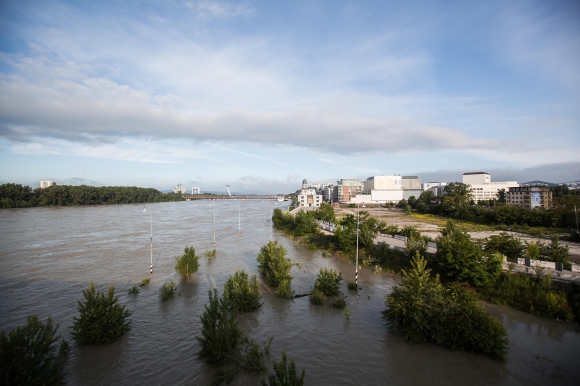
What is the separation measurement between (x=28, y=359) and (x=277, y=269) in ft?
40.2

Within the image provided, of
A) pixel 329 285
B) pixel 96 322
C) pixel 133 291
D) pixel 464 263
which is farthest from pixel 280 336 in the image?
pixel 464 263

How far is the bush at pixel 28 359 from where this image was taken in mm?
7988

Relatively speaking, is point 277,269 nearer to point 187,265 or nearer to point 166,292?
point 166,292

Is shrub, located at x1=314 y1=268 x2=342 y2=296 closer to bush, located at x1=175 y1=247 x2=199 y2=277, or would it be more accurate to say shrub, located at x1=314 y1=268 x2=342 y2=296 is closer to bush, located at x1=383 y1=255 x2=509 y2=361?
bush, located at x1=383 y1=255 x2=509 y2=361

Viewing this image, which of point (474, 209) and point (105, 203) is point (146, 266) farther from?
point (105, 203)

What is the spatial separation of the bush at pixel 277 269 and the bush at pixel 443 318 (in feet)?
20.7

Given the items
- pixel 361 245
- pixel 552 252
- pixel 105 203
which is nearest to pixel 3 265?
pixel 361 245

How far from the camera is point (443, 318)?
11586 mm

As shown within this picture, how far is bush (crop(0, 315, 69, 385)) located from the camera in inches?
314

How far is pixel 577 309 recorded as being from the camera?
1362 cm

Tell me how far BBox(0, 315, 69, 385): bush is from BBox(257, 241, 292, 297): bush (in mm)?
10431

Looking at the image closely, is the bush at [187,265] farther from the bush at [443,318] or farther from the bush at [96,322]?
the bush at [443,318]

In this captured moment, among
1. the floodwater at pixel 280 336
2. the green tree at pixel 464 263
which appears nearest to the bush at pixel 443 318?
the floodwater at pixel 280 336

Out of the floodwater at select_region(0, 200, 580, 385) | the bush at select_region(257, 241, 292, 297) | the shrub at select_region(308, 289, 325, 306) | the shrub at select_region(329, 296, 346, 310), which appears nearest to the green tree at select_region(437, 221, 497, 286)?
the floodwater at select_region(0, 200, 580, 385)
